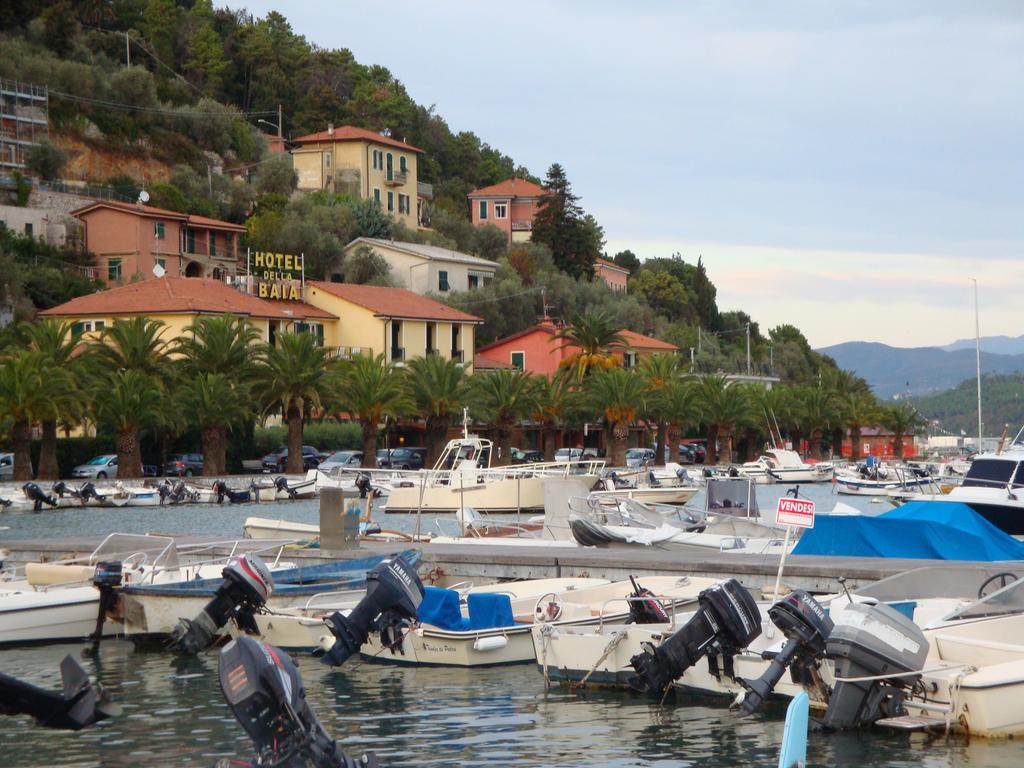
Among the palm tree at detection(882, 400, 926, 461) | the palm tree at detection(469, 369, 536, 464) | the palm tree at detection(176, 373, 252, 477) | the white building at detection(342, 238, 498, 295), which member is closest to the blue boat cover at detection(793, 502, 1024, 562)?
the palm tree at detection(176, 373, 252, 477)

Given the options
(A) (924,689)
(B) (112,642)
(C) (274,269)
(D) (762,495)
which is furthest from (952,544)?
(C) (274,269)

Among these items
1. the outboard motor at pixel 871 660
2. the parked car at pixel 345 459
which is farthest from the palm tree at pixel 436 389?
the outboard motor at pixel 871 660

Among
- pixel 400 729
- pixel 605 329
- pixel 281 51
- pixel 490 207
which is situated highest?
pixel 281 51

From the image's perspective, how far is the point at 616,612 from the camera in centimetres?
1942

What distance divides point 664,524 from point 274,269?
223 ft

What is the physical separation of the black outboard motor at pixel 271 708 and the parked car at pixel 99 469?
58.1 metres

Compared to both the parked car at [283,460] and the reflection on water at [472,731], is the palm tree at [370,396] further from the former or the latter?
the reflection on water at [472,731]

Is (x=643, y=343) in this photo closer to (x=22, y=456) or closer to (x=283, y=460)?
(x=283, y=460)

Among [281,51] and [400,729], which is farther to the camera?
[281,51]

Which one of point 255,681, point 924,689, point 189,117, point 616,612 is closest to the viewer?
point 255,681

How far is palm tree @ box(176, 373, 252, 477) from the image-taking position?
Answer: 6475cm

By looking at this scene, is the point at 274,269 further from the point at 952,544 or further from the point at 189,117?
the point at 952,544

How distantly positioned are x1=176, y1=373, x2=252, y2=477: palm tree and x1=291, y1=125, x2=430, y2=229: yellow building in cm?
6157

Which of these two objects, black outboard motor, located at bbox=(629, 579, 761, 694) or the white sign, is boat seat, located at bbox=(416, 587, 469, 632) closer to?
black outboard motor, located at bbox=(629, 579, 761, 694)
